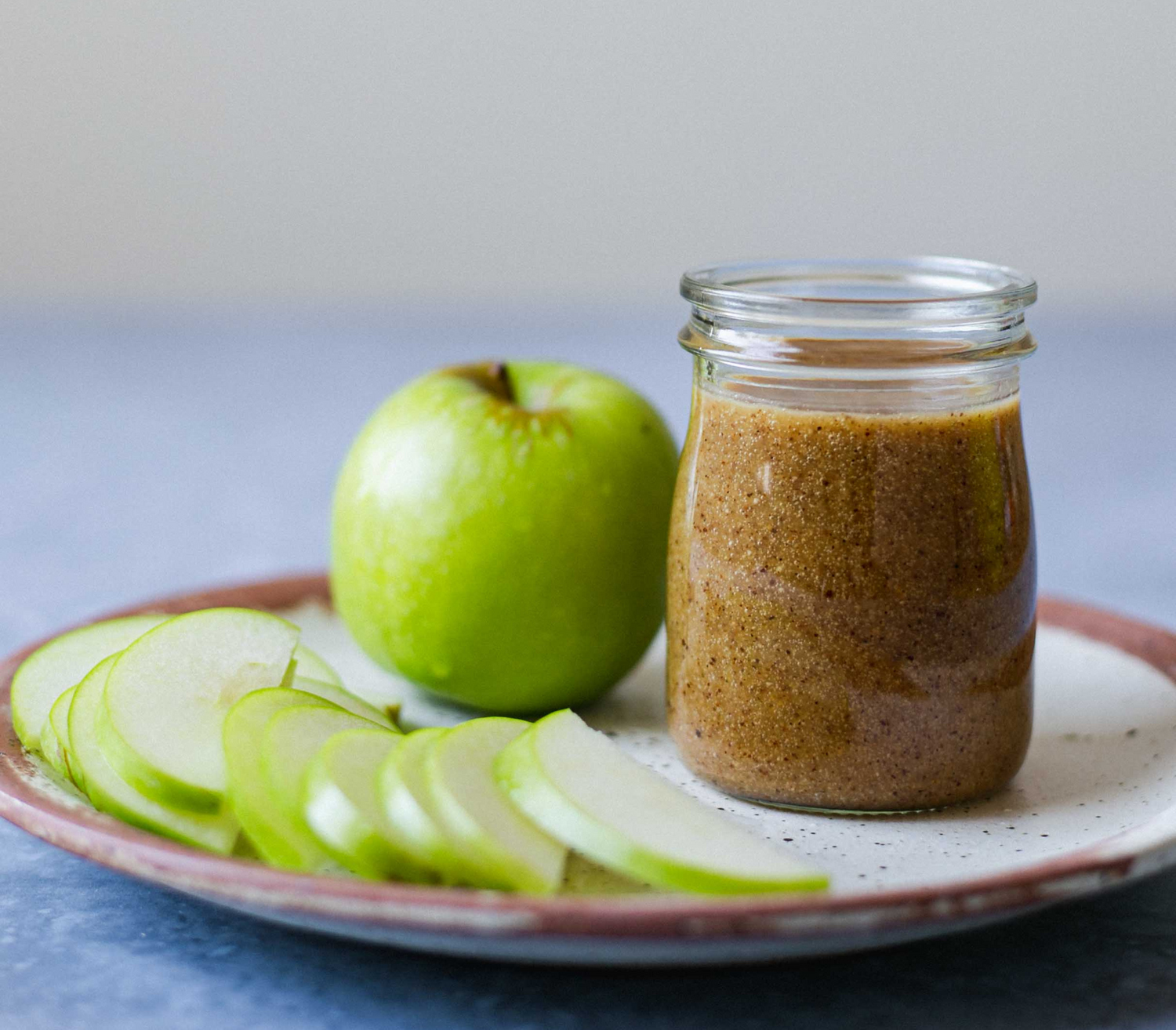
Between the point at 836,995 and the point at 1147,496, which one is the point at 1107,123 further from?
the point at 836,995

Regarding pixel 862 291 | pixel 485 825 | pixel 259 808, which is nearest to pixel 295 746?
pixel 259 808

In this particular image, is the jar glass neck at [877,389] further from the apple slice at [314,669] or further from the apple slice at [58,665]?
the apple slice at [58,665]

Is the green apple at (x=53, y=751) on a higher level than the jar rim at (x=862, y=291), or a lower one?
lower

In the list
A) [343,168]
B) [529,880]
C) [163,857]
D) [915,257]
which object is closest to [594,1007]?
[529,880]

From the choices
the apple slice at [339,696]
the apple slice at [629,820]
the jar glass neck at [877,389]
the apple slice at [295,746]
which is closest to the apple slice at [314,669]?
the apple slice at [339,696]

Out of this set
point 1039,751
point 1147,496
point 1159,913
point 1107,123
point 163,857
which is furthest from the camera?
point 1107,123

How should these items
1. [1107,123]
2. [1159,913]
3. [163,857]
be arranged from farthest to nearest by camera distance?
[1107,123]
[1159,913]
[163,857]

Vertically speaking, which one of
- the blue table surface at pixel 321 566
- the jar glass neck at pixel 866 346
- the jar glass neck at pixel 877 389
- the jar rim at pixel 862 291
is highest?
the jar rim at pixel 862 291
